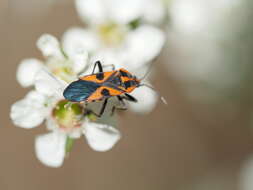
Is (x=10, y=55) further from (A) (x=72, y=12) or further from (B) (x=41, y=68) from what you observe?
(B) (x=41, y=68)

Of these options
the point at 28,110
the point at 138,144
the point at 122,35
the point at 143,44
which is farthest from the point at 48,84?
the point at 138,144

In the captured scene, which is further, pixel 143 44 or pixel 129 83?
pixel 143 44

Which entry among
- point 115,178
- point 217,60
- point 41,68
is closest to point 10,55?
point 115,178

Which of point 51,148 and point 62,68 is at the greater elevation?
point 62,68

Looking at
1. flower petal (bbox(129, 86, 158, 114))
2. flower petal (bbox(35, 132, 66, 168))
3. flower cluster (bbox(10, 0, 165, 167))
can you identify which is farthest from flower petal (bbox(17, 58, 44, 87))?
flower petal (bbox(129, 86, 158, 114))

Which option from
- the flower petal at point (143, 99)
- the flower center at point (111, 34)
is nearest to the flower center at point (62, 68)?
the flower petal at point (143, 99)

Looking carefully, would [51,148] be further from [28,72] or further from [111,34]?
[111,34]

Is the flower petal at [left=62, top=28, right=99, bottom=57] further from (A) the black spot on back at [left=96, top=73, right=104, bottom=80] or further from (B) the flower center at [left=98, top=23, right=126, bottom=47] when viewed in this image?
(A) the black spot on back at [left=96, top=73, right=104, bottom=80]
